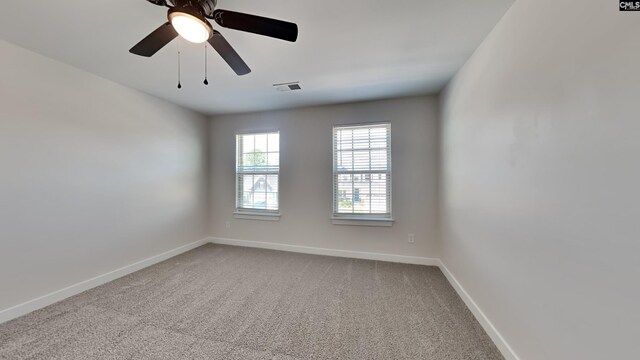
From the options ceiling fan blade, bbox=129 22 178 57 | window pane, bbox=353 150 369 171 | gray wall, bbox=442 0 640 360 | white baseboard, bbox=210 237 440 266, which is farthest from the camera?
window pane, bbox=353 150 369 171

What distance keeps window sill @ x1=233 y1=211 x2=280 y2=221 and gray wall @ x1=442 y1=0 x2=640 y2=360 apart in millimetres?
2929

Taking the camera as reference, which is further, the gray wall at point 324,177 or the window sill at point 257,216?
the window sill at point 257,216

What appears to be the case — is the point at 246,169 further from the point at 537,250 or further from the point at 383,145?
the point at 537,250

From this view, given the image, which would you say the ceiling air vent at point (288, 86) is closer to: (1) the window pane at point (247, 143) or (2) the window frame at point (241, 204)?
(2) the window frame at point (241, 204)

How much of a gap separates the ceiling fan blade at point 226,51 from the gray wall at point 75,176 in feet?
6.91

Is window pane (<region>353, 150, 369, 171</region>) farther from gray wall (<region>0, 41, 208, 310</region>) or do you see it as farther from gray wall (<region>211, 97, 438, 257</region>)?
gray wall (<region>0, 41, 208, 310</region>)

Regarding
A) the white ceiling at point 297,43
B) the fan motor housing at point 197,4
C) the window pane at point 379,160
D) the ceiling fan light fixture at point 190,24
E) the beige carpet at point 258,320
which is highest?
the white ceiling at point 297,43

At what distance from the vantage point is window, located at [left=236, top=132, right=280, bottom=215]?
4.03 m

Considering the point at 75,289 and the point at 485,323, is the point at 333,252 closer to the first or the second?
the point at 485,323

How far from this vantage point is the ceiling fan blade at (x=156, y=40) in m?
1.42

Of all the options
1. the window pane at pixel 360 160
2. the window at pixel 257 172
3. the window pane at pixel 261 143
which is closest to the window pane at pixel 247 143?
the window at pixel 257 172

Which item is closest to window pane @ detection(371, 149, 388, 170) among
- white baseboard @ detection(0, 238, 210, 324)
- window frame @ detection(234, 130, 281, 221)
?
window frame @ detection(234, 130, 281, 221)

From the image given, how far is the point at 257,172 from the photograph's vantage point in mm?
4113

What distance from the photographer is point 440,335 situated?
1.81 m
